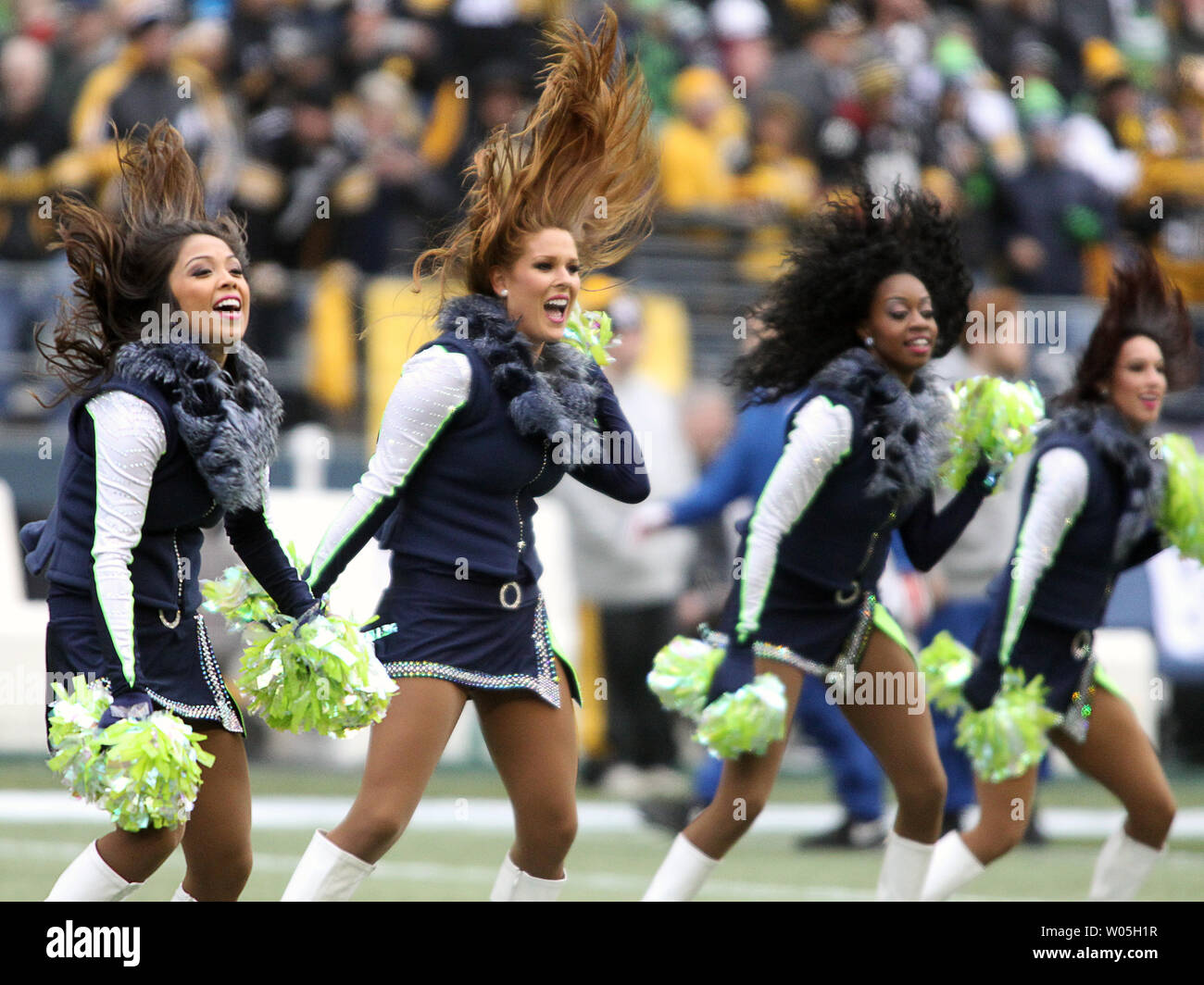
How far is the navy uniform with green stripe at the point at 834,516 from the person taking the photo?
5.14 m

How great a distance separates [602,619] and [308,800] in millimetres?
1707

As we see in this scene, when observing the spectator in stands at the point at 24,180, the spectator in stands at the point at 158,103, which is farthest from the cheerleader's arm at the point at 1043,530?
the spectator in stands at the point at 24,180

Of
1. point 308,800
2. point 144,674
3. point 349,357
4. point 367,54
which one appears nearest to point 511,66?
point 367,54

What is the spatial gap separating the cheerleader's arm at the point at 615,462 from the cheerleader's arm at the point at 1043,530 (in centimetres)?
140

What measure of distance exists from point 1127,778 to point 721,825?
134 cm

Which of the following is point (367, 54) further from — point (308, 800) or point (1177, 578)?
point (1177, 578)

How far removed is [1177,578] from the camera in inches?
407

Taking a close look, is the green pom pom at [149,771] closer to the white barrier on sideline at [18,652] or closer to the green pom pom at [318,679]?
the green pom pom at [318,679]

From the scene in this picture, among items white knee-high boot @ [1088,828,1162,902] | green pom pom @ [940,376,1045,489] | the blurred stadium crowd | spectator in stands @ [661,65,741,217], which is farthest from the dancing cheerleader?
spectator in stands @ [661,65,741,217]

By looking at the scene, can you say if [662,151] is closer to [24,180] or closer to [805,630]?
[24,180]

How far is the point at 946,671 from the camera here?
5.79m

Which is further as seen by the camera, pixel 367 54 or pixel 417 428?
pixel 367 54

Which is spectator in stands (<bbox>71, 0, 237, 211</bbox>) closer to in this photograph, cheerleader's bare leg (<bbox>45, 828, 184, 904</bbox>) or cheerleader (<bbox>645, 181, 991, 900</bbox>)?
cheerleader (<bbox>645, 181, 991, 900</bbox>)

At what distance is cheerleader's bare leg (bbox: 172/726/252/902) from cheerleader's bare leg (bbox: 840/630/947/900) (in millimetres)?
1773
